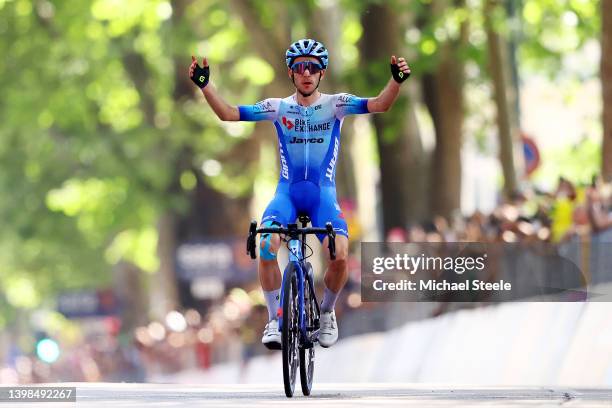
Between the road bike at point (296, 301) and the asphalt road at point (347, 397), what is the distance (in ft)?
0.80

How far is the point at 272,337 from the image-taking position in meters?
13.2

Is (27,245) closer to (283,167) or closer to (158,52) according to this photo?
(158,52)

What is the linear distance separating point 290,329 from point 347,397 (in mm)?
642

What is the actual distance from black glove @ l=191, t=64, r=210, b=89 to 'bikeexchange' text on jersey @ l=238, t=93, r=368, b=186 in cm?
36

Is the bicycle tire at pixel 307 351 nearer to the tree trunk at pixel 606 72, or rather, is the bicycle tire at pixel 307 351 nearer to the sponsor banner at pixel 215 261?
the tree trunk at pixel 606 72

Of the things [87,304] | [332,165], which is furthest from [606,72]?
[87,304]

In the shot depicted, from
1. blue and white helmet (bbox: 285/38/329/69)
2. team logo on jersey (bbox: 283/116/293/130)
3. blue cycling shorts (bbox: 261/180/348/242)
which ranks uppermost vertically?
blue and white helmet (bbox: 285/38/329/69)

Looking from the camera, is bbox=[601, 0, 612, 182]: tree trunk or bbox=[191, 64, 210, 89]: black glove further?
bbox=[601, 0, 612, 182]: tree trunk

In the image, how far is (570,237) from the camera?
17.0 meters

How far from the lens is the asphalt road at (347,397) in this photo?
12.3 meters

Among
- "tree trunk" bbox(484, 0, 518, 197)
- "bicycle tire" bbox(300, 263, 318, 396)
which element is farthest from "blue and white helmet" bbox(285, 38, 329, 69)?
"tree trunk" bbox(484, 0, 518, 197)

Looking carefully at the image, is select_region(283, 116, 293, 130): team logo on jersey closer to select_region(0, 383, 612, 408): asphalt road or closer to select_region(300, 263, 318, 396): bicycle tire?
select_region(300, 263, 318, 396): bicycle tire

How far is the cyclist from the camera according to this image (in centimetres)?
1348

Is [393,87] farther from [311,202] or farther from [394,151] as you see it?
[394,151]
